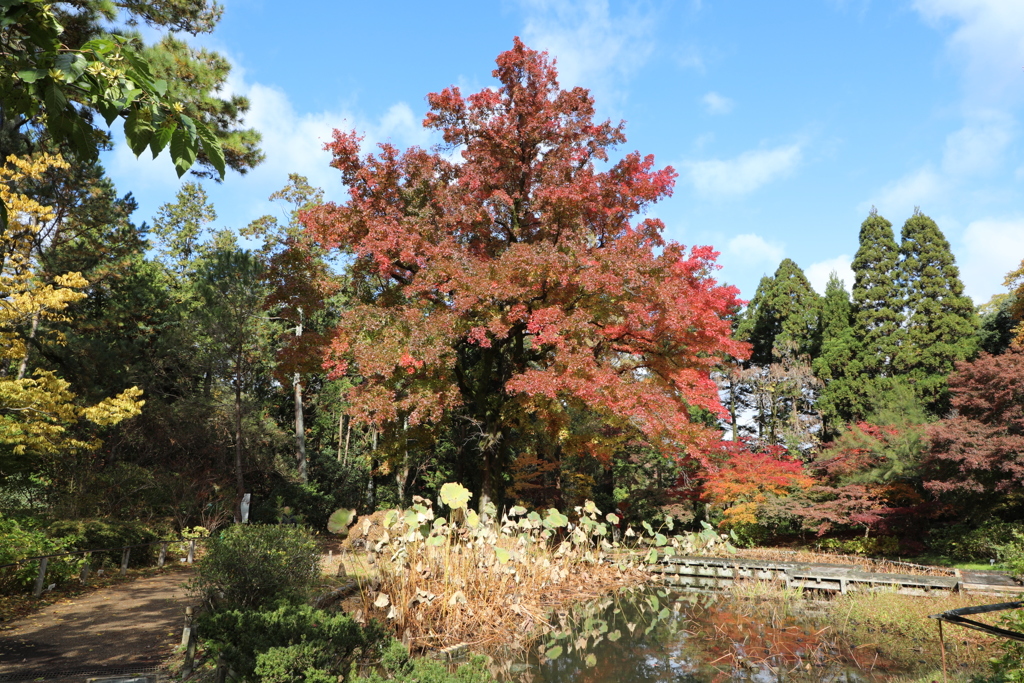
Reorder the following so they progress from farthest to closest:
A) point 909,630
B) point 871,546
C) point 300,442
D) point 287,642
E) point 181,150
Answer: point 300,442, point 871,546, point 909,630, point 287,642, point 181,150

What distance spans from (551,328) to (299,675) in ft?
22.5

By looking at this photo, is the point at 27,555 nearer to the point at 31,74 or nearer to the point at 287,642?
the point at 287,642

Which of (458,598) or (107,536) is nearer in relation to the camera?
(458,598)

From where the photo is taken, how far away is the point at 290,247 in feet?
42.9

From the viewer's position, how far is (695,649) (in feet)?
23.8

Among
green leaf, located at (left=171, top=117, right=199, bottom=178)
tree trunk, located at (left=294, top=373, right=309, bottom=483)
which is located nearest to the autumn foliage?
tree trunk, located at (left=294, top=373, right=309, bottom=483)

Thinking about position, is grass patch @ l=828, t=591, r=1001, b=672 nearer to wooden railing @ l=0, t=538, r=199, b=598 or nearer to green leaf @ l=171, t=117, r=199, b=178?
green leaf @ l=171, t=117, r=199, b=178

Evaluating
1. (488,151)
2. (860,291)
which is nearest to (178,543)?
(488,151)

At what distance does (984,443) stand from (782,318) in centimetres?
1622

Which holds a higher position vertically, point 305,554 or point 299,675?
point 305,554

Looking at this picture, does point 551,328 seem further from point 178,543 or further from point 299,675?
point 178,543

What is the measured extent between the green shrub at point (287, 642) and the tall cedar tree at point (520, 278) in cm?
604

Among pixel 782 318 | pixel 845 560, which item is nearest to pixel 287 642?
pixel 845 560

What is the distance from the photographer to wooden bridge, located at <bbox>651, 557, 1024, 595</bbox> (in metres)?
9.55
